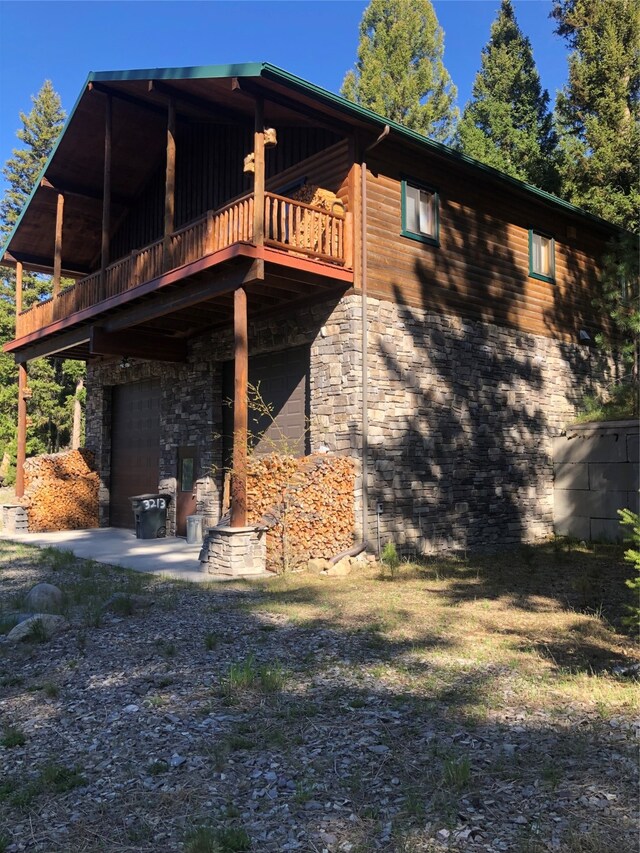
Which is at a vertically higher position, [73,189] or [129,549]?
[73,189]

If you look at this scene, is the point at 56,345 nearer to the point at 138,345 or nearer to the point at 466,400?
the point at 138,345

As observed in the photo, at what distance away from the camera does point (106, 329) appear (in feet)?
44.6

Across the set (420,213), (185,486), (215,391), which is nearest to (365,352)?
(420,213)

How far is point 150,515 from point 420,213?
27.5 ft

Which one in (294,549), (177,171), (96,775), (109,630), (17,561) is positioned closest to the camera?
(96,775)

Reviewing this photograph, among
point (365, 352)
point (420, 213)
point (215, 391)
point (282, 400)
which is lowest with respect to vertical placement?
point (282, 400)

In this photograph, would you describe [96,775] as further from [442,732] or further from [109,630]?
[109,630]

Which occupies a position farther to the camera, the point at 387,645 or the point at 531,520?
the point at 531,520

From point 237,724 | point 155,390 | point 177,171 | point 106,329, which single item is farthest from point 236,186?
point 237,724

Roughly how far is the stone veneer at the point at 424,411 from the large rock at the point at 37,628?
5.29 meters

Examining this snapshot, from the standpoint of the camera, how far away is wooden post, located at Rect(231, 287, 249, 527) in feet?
31.8

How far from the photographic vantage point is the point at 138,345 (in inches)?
557

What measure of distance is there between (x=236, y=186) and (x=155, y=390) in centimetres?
522

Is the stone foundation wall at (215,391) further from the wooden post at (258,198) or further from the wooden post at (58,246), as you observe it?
the wooden post at (58,246)
